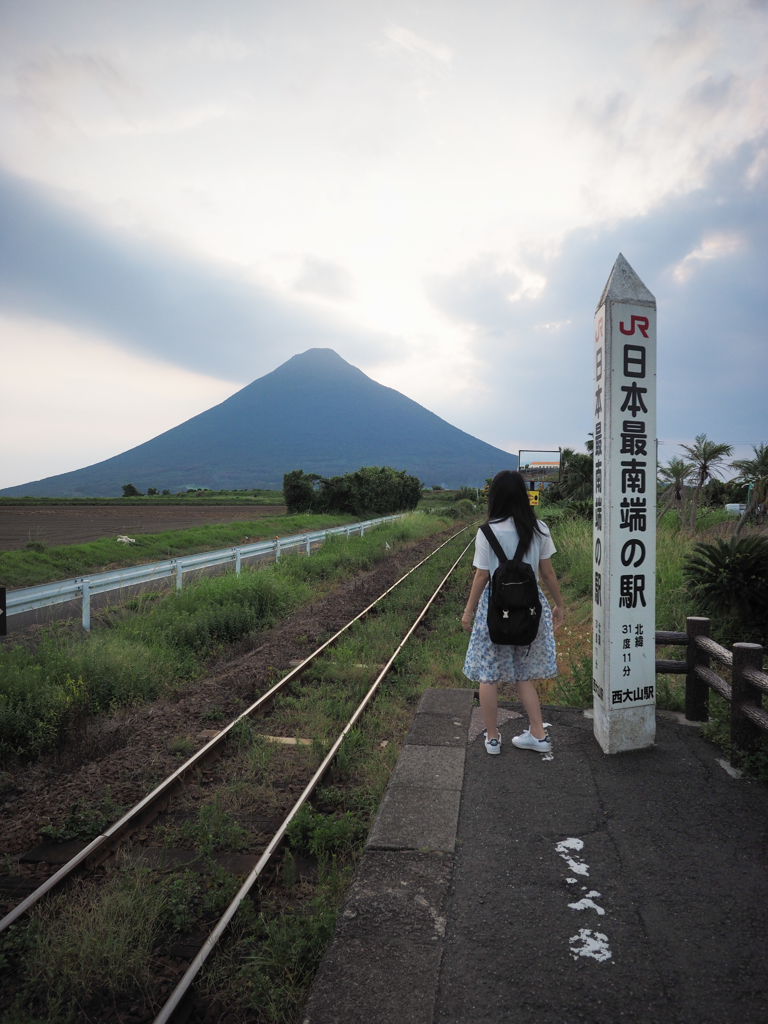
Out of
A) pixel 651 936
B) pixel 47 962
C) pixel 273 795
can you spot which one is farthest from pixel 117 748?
pixel 651 936

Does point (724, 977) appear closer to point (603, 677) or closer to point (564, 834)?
point (564, 834)

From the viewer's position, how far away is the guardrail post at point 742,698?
3.56 meters

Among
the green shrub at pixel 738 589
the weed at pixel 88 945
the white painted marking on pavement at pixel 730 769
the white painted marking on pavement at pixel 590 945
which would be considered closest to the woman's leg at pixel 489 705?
the white painted marking on pavement at pixel 730 769

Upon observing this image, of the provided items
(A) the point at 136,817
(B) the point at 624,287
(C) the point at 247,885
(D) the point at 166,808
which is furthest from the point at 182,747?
(B) the point at 624,287

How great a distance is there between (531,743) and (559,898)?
146 centimetres

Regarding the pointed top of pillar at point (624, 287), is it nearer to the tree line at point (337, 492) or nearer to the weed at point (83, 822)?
the weed at point (83, 822)

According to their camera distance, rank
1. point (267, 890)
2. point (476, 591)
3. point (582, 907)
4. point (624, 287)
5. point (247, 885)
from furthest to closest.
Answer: point (624, 287) < point (476, 591) < point (267, 890) < point (247, 885) < point (582, 907)

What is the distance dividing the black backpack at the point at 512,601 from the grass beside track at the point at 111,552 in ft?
45.3

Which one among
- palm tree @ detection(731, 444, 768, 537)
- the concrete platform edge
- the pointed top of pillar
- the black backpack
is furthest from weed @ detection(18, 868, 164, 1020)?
palm tree @ detection(731, 444, 768, 537)

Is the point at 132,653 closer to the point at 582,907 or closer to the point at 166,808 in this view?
the point at 166,808

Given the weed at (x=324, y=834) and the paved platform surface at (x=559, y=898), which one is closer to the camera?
the paved platform surface at (x=559, y=898)

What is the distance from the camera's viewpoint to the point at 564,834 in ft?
9.86

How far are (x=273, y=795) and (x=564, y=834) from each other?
2.04 m

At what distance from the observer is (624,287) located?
371 centimetres
